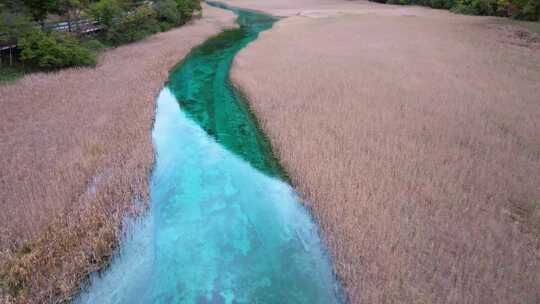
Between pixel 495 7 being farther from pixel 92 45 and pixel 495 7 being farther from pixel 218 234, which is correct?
pixel 218 234

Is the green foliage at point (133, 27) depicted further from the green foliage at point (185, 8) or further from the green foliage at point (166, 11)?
the green foliage at point (185, 8)

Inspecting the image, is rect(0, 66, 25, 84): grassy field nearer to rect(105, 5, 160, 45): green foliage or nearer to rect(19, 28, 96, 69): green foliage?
rect(19, 28, 96, 69): green foliage

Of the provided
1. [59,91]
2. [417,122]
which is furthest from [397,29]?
[59,91]

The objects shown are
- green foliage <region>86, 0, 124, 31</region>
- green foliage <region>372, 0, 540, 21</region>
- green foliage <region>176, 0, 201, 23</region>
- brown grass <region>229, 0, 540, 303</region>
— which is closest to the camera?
brown grass <region>229, 0, 540, 303</region>

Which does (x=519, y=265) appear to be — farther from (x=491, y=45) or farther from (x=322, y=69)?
(x=491, y=45)

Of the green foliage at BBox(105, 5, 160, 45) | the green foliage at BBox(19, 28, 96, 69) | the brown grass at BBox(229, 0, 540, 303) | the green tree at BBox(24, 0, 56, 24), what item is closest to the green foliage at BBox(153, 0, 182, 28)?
the green foliage at BBox(105, 5, 160, 45)

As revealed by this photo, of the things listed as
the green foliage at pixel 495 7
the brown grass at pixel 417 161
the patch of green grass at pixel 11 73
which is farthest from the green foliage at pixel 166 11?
the green foliage at pixel 495 7
